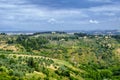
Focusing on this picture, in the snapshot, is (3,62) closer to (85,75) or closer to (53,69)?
(53,69)

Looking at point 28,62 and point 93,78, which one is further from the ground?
point 28,62

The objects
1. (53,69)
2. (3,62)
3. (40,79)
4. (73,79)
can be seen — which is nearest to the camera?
(40,79)

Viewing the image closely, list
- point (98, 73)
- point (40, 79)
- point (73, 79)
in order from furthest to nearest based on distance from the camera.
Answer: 1. point (98, 73)
2. point (73, 79)
3. point (40, 79)

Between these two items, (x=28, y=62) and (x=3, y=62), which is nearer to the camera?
(x=3, y=62)

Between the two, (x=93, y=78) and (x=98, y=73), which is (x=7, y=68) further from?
(x=98, y=73)

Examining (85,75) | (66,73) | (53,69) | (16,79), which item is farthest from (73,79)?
(16,79)

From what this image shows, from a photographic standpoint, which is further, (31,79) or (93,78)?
(93,78)

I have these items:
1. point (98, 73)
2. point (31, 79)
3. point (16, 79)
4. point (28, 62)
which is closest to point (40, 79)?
point (31, 79)

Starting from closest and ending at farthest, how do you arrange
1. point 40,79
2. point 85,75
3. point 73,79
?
1. point 40,79
2. point 73,79
3. point 85,75

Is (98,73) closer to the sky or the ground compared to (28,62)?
closer to the ground
